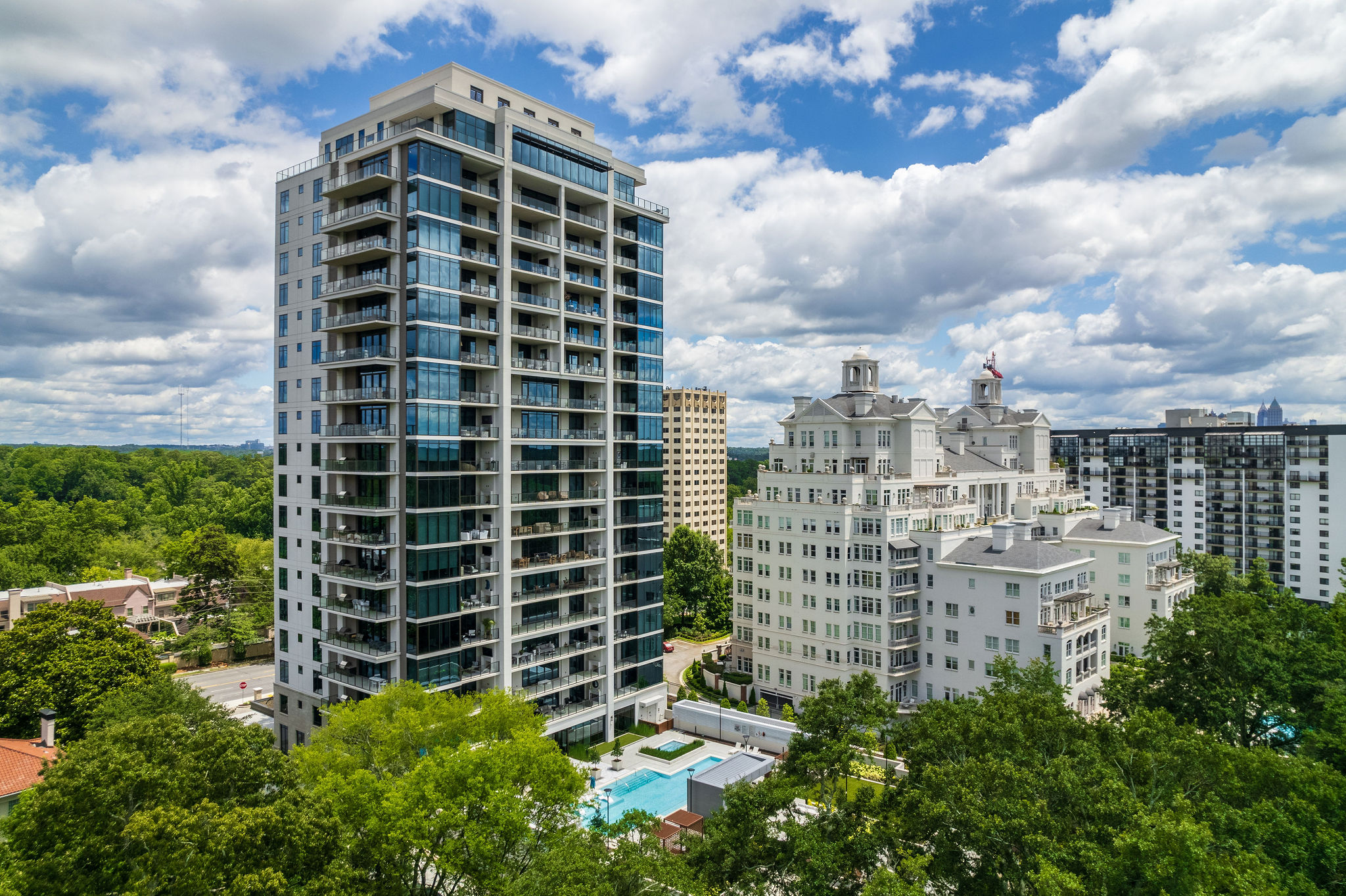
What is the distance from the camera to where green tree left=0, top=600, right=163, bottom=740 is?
158 ft

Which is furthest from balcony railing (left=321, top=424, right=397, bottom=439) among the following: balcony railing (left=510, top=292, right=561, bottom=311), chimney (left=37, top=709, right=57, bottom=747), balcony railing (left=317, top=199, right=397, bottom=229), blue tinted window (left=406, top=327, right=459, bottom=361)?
chimney (left=37, top=709, right=57, bottom=747)

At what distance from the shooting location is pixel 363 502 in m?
47.6

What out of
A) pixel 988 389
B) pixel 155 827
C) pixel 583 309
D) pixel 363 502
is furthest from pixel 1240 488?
pixel 155 827

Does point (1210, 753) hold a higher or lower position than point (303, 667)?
higher

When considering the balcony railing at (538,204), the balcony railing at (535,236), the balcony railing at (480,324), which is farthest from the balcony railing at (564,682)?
the balcony railing at (538,204)

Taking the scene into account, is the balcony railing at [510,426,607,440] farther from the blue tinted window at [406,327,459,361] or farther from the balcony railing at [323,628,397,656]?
the balcony railing at [323,628,397,656]

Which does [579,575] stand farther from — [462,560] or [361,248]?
[361,248]

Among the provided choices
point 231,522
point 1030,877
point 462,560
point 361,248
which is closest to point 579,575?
point 462,560

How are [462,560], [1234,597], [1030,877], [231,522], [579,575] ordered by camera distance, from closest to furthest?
[1030,877] → [462,560] → [1234,597] → [579,575] → [231,522]

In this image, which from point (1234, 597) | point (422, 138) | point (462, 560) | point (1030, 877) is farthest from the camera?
point (1234, 597)

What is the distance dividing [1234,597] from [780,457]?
3888 centimetres

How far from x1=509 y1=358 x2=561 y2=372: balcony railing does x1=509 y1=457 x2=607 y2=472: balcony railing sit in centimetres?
687

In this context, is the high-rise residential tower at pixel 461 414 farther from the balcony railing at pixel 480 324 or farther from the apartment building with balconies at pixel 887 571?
the apartment building with balconies at pixel 887 571

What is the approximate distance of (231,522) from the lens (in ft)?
418
